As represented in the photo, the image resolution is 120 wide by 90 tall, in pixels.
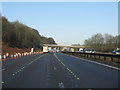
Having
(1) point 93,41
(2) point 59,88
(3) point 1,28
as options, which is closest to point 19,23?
(3) point 1,28

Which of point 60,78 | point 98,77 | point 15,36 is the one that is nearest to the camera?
point 60,78

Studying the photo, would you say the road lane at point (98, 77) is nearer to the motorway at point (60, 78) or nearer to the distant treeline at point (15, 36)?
the motorway at point (60, 78)

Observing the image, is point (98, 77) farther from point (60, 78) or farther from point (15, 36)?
point (15, 36)

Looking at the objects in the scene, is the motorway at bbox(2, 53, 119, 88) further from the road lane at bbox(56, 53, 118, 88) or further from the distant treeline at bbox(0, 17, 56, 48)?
the distant treeline at bbox(0, 17, 56, 48)

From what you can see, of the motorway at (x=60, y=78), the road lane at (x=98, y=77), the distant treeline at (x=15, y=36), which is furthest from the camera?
the distant treeline at (x=15, y=36)

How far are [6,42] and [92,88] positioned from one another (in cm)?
8196

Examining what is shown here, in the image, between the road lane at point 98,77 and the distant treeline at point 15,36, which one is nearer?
the road lane at point 98,77

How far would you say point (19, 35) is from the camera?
97125mm

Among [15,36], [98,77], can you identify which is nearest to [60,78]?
[98,77]

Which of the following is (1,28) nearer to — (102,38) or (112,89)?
(102,38)

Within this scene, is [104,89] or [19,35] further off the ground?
[19,35]

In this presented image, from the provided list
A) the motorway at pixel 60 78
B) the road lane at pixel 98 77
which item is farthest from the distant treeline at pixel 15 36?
the road lane at pixel 98 77

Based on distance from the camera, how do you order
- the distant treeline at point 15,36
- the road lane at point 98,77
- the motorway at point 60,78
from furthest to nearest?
the distant treeline at point 15,36 → the road lane at point 98,77 → the motorway at point 60,78

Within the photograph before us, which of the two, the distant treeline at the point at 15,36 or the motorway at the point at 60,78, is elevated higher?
the distant treeline at the point at 15,36
